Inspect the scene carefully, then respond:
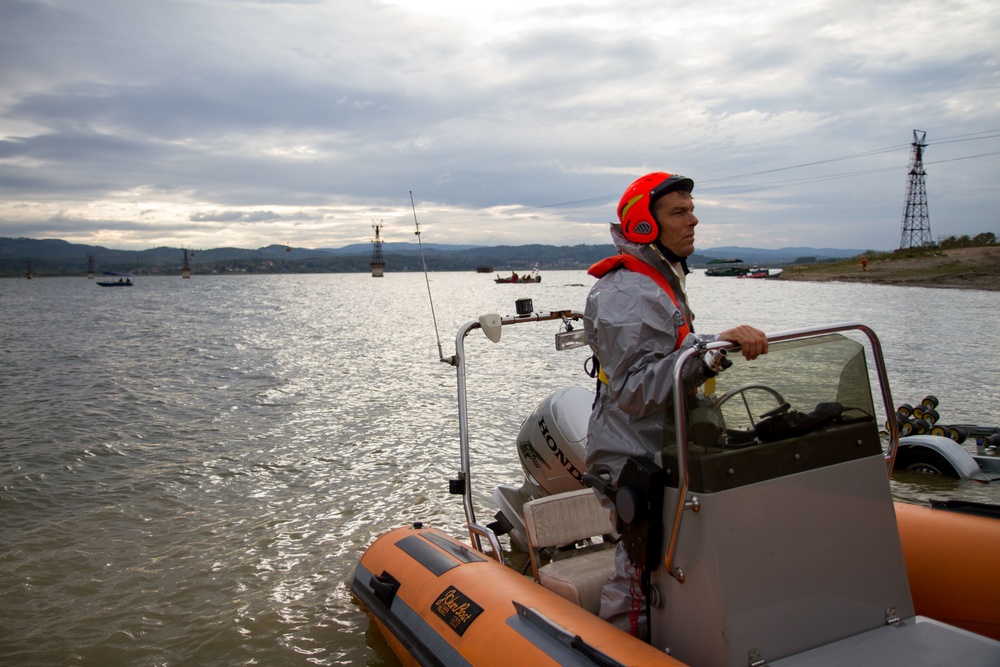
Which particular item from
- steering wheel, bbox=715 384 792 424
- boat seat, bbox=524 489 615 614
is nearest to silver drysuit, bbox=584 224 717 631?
steering wheel, bbox=715 384 792 424

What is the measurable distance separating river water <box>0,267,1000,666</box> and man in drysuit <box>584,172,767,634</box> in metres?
2.45

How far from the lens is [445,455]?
29.8 ft

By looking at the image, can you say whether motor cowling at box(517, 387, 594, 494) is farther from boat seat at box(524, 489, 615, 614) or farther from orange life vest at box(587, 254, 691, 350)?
orange life vest at box(587, 254, 691, 350)

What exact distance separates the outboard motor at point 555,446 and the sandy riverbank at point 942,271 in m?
44.5

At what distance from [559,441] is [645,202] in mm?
2115

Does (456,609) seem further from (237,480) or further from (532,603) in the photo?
(237,480)

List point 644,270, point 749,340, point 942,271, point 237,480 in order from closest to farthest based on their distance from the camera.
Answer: point 749,340, point 644,270, point 237,480, point 942,271

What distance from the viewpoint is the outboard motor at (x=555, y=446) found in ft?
14.9

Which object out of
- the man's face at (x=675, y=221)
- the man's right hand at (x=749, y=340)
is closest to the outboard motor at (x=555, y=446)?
the man's face at (x=675, y=221)

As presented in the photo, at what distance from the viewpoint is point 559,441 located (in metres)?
4.58

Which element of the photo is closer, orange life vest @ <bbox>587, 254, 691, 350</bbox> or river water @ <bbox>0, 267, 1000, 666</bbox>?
orange life vest @ <bbox>587, 254, 691, 350</bbox>

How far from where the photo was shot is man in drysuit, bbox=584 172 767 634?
2594 mm

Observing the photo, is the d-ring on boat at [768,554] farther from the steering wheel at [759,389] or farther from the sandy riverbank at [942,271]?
the sandy riverbank at [942,271]

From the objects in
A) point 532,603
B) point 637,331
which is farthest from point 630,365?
point 532,603
